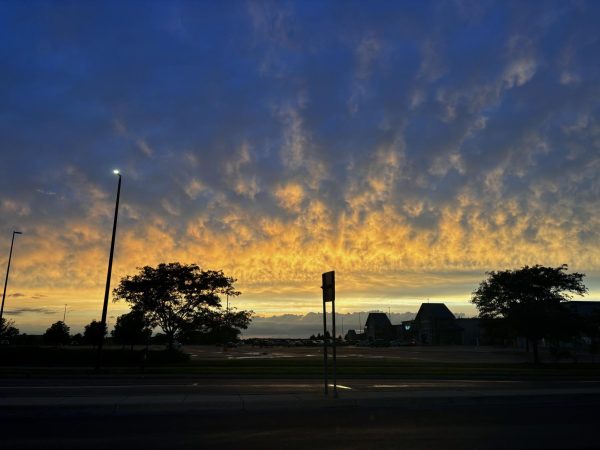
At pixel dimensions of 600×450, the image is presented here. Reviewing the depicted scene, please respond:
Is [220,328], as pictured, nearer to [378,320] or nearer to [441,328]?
[441,328]

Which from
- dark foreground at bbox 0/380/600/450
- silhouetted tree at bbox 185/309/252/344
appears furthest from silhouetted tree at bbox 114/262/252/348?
dark foreground at bbox 0/380/600/450

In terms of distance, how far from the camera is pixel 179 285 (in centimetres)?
3659

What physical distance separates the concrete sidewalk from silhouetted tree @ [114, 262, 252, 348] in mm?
23236

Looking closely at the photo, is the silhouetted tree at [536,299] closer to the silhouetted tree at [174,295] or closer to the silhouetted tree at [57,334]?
the silhouetted tree at [174,295]

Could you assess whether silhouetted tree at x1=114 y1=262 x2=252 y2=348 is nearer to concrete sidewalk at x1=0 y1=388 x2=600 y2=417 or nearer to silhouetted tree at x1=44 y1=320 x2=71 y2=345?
concrete sidewalk at x1=0 y1=388 x2=600 y2=417

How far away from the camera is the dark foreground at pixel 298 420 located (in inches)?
329

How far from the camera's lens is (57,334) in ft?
275

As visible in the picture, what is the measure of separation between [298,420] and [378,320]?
129383 millimetres

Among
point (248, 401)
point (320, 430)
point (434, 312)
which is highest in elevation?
point (434, 312)

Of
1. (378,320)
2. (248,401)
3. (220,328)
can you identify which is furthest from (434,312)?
(248,401)

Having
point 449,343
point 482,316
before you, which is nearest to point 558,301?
point 482,316

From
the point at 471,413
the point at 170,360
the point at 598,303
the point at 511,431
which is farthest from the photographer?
the point at 598,303

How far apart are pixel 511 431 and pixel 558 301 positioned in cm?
3273

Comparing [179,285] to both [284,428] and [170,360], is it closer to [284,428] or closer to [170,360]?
[170,360]
